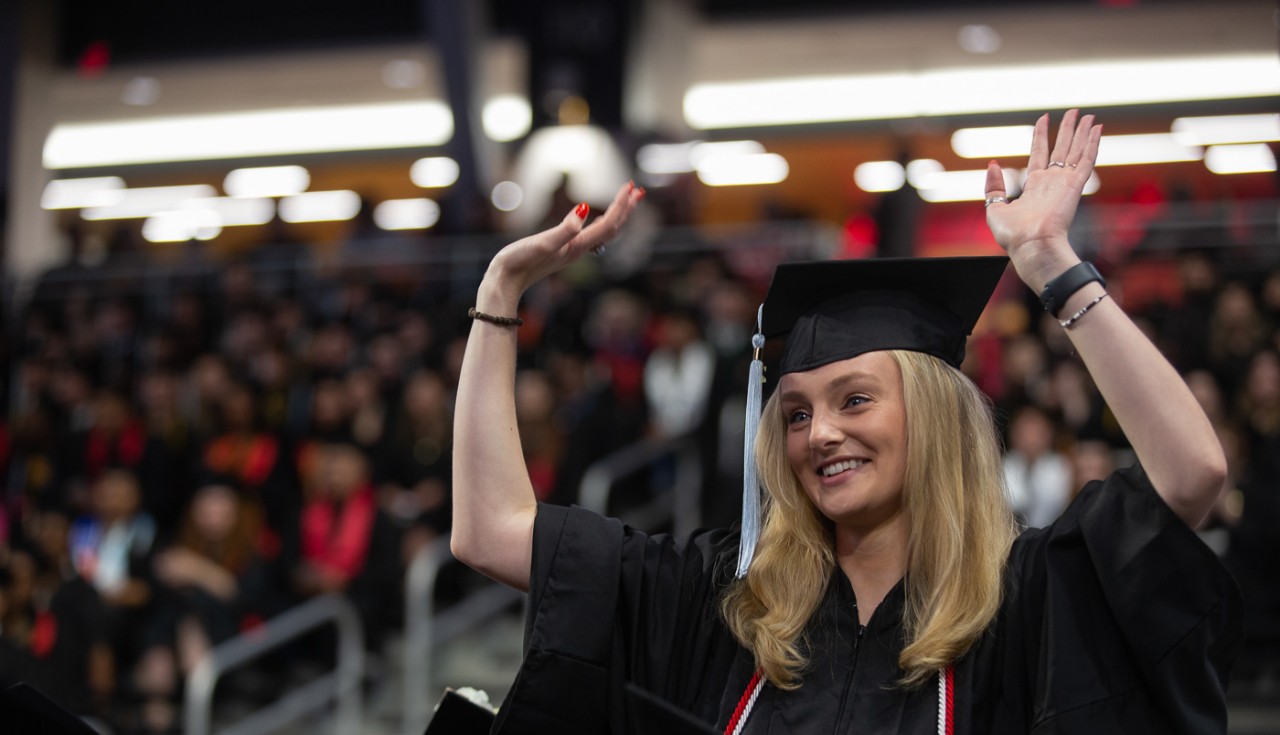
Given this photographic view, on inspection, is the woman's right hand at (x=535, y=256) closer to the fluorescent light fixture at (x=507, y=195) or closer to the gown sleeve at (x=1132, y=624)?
the gown sleeve at (x=1132, y=624)

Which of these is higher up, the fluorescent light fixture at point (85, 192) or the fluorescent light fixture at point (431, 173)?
the fluorescent light fixture at point (431, 173)

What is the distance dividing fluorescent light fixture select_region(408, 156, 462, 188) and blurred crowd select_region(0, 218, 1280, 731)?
5348mm

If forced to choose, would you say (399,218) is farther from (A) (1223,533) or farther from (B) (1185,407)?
(B) (1185,407)

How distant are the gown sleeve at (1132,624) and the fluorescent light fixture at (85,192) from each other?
1571cm

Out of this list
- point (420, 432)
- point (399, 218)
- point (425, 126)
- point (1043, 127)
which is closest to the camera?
point (1043, 127)

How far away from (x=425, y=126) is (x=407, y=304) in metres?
5.26

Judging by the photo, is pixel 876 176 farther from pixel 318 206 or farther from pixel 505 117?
pixel 318 206

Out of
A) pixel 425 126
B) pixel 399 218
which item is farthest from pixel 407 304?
pixel 399 218

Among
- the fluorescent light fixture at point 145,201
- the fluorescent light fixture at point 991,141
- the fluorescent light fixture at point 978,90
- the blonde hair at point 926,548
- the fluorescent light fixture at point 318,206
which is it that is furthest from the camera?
the fluorescent light fixture at point 318,206

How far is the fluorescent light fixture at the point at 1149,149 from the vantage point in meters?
14.9

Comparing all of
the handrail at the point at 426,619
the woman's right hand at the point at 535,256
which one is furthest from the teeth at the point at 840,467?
the handrail at the point at 426,619

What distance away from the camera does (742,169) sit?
1662 cm

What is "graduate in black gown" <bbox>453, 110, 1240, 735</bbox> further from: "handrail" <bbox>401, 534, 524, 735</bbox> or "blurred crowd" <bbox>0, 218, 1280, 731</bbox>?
"blurred crowd" <bbox>0, 218, 1280, 731</bbox>

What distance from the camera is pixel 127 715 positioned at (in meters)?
7.20
